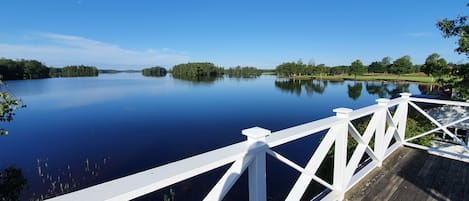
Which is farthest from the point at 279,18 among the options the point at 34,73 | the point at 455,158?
the point at 34,73

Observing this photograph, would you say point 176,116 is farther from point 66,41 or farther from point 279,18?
point 66,41

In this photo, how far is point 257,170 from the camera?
1.23 metres

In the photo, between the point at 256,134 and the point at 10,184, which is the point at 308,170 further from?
the point at 10,184

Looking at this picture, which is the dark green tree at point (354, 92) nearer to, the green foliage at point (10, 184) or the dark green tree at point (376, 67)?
the green foliage at point (10, 184)

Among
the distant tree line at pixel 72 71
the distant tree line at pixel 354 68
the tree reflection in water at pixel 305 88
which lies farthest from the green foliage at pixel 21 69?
the distant tree line at pixel 354 68

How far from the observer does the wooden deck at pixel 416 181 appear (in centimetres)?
228

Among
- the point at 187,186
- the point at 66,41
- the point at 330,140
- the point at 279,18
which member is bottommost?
the point at 187,186

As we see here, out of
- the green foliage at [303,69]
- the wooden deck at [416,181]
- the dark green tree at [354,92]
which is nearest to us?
the wooden deck at [416,181]

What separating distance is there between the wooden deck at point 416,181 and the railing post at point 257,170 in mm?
1529

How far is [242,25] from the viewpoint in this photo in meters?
27.8

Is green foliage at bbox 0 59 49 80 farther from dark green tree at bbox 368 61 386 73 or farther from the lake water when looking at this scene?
dark green tree at bbox 368 61 386 73

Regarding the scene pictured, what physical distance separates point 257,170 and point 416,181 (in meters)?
2.58

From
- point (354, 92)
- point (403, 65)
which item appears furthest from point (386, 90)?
point (403, 65)

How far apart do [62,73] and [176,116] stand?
77.8 meters
